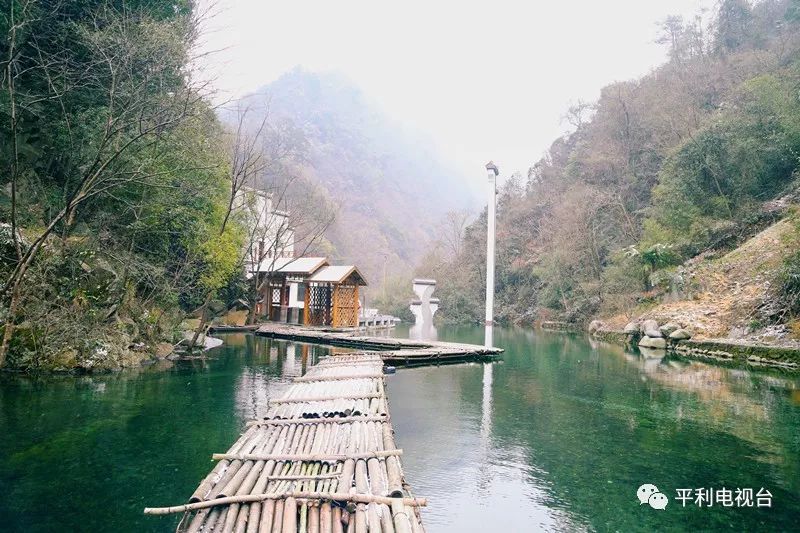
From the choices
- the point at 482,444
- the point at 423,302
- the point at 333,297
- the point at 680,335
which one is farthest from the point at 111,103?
the point at 423,302

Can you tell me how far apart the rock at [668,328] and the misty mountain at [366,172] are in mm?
28605

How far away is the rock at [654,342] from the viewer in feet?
54.0

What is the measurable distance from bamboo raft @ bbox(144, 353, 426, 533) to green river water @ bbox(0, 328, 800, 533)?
765 mm

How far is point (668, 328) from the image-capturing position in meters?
16.5

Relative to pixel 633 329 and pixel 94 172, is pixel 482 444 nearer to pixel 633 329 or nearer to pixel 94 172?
pixel 94 172

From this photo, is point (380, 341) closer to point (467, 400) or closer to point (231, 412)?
point (467, 400)

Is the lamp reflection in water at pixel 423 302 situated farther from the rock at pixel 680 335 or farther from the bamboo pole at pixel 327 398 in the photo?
the bamboo pole at pixel 327 398

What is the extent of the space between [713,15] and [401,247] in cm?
3924

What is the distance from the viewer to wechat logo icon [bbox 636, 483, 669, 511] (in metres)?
4.82

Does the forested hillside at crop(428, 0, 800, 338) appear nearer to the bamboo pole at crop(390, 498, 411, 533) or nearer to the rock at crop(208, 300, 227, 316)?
the bamboo pole at crop(390, 498, 411, 533)

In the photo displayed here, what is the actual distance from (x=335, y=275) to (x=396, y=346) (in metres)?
6.53

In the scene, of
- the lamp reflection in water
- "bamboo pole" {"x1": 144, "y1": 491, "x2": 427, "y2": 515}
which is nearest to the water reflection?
"bamboo pole" {"x1": 144, "y1": 491, "x2": 427, "y2": 515}

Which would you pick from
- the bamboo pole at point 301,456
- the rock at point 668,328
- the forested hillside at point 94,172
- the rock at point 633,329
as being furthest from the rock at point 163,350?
the rock at point 633,329

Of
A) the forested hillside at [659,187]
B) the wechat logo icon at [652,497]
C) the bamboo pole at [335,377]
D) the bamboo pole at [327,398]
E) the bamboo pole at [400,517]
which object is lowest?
the wechat logo icon at [652,497]
